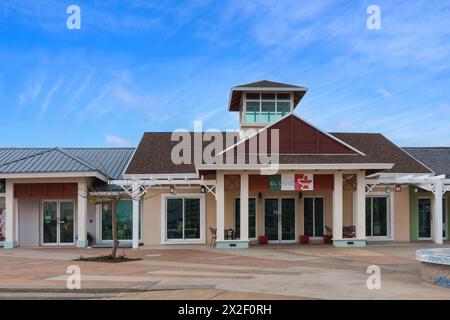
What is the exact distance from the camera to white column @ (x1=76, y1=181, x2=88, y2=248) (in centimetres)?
2448

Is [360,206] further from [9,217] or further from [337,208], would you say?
[9,217]

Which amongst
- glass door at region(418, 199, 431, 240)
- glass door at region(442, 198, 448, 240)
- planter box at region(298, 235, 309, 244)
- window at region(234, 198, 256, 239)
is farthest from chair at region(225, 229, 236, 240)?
glass door at region(442, 198, 448, 240)

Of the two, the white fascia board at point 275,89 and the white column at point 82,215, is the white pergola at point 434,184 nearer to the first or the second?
the white fascia board at point 275,89

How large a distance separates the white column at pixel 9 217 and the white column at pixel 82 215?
299 cm

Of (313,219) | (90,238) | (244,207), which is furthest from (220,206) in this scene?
(90,238)

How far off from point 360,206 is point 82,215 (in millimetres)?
12667

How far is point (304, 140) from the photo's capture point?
23734 mm

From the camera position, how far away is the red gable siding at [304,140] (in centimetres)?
2362

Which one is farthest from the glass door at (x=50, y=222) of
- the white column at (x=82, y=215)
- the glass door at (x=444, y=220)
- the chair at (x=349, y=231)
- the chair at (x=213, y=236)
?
the glass door at (x=444, y=220)

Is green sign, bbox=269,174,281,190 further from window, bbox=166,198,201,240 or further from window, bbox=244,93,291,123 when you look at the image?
window, bbox=244,93,291,123

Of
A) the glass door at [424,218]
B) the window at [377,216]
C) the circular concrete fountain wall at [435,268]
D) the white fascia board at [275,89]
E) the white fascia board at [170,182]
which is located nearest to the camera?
the circular concrete fountain wall at [435,268]

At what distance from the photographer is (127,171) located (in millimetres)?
26422

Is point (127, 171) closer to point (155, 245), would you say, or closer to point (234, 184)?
point (155, 245)
